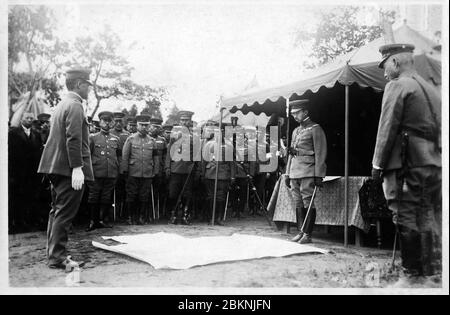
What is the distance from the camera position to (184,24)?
497 centimetres

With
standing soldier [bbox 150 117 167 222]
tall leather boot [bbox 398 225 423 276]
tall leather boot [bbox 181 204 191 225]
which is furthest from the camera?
standing soldier [bbox 150 117 167 222]

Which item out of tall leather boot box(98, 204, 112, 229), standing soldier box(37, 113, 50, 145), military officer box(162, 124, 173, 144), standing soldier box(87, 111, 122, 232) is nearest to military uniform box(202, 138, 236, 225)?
military officer box(162, 124, 173, 144)

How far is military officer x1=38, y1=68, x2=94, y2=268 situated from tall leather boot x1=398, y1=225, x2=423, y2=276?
9.63 feet

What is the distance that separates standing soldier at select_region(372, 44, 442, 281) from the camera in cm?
372

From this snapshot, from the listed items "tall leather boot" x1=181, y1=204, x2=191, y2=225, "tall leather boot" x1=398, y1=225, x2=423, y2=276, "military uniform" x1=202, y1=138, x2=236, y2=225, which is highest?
"military uniform" x1=202, y1=138, x2=236, y2=225

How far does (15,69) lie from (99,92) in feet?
13.5

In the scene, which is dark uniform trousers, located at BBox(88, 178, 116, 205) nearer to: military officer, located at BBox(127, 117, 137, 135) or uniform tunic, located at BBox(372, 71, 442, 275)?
military officer, located at BBox(127, 117, 137, 135)

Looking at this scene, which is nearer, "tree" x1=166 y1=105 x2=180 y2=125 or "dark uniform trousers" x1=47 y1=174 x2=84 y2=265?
"dark uniform trousers" x1=47 y1=174 x2=84 y2=265

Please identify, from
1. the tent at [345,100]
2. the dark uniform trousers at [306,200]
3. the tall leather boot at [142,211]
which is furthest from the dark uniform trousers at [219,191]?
the dark uniform trousers at [306,200]

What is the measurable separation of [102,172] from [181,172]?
4.78 feet

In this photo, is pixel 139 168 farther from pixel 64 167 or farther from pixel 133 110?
pixel 64 167

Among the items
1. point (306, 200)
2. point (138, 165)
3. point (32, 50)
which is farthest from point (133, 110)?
point (306, 200)

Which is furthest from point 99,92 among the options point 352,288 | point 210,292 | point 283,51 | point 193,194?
point 352,288

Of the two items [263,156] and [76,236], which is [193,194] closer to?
[263,156]
